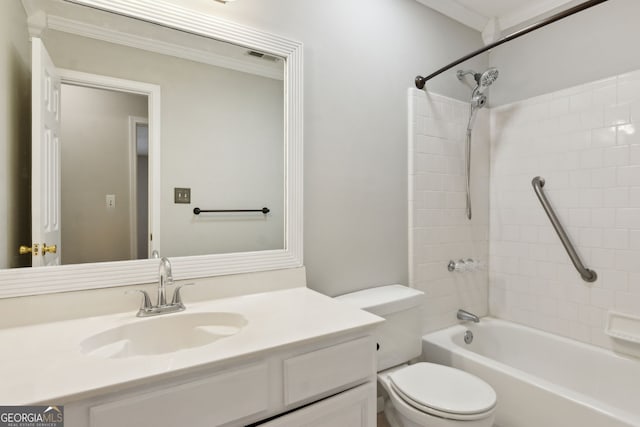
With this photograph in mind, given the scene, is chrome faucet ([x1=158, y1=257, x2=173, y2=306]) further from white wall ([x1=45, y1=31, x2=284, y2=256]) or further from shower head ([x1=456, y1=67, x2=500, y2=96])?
shower head ([x1=456, y1=67, x2=500, y2=96])

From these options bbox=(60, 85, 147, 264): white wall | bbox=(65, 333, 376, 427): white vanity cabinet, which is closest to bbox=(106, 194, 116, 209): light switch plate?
bbox=(60, 85, 147, 264): white wall

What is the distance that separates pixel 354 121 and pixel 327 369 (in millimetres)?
1213

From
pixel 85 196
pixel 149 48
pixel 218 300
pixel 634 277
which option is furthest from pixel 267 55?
pixel 634 277

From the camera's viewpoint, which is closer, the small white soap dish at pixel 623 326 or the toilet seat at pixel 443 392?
the toilet seat at pixel 443 392

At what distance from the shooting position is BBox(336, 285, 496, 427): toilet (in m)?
1.25

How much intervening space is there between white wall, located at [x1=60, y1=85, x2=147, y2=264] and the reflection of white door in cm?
2

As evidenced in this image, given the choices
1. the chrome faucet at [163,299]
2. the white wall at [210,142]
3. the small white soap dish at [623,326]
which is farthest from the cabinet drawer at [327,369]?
the small white soap dish at [623,326]

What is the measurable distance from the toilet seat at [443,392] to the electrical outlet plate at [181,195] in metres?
1.18

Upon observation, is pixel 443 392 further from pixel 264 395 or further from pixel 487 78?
pixel 487 78

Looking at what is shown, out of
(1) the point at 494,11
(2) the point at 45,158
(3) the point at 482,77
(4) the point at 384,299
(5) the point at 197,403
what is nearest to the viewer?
(5) the point at 197,403

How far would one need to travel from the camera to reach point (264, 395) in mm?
874

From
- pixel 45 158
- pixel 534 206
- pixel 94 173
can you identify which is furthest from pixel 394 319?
pixel 45 158

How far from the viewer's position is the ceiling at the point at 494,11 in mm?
2053

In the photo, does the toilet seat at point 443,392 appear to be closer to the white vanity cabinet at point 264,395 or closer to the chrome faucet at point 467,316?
the white vanity cabinet at point 264,395
